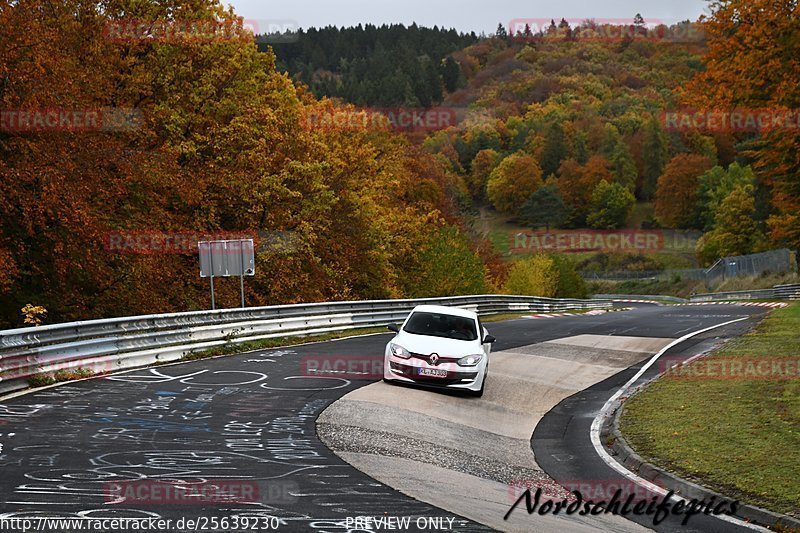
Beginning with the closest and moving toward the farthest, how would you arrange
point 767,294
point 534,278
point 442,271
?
point 442,271 → point 767,294 → point 534,278

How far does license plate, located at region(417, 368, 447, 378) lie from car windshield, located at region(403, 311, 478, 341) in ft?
3.61

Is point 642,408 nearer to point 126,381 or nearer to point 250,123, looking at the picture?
point 126,381

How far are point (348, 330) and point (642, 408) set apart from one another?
49.4ft

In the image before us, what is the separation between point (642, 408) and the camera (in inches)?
582

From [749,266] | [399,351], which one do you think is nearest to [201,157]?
[399,351]

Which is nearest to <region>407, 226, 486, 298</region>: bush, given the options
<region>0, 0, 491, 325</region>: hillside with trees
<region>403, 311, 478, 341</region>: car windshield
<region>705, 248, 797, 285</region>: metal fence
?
<region>0, 0, 491, 325</region>: hillside with trees

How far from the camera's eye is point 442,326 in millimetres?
17016

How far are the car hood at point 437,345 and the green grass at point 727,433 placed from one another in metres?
2.98

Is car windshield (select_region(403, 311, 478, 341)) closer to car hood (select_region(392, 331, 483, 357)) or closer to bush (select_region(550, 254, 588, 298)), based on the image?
car hood (select_region(392, 331, 483, 357))

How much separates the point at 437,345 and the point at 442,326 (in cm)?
97

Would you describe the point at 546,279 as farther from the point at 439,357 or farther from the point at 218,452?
the point at 218,452

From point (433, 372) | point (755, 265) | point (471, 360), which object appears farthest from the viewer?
point (755, 265)

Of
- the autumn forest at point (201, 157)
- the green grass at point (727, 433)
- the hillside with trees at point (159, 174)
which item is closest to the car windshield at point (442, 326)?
the green grass at point (727, 433)

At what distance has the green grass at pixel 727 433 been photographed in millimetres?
9258
